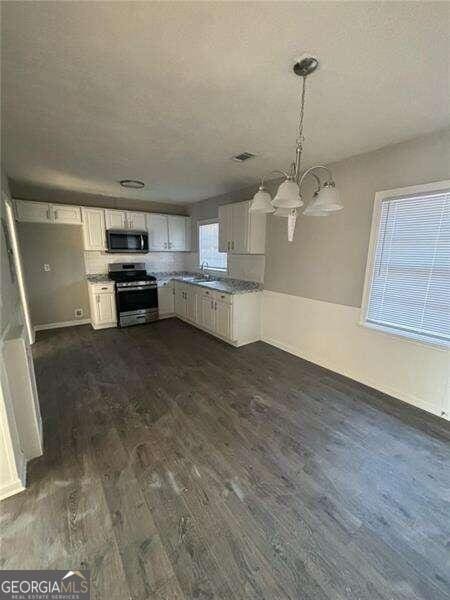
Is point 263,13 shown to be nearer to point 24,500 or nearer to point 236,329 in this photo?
point 24,500

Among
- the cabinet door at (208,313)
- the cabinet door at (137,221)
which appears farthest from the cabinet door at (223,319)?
the cabinet door at (137,221)

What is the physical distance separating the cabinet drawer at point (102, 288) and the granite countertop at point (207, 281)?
128 mm

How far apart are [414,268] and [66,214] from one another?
17.7 feet

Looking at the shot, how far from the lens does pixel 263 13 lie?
1123 millimetres

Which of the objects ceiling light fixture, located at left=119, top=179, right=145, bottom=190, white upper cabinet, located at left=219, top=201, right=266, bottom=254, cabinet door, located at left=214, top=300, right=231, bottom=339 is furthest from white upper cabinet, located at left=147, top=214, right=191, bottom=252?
cabinet door, located at left=214, top=300, right=231, bottom=339

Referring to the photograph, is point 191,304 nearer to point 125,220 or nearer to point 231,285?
point 231,285

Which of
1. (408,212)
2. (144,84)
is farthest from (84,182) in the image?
(408,212)

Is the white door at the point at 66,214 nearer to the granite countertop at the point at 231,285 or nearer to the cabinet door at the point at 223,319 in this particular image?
the granite countertop at the point at 231,285

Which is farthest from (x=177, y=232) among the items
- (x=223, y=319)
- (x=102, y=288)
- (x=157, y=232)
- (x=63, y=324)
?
(x=63, y=324)

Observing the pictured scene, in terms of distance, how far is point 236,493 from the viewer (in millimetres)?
1658

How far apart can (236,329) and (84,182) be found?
3.46m

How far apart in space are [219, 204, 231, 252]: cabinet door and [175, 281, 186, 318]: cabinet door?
1.29 m

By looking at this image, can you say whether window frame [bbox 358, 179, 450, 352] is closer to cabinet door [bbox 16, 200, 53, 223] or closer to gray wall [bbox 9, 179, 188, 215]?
gray wall [bbox 9, 179, 188, 215]

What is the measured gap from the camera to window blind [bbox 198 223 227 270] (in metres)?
5.29
